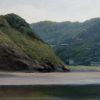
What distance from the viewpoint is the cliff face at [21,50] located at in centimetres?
7281

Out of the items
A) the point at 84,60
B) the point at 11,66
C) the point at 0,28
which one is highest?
the point at 0,28

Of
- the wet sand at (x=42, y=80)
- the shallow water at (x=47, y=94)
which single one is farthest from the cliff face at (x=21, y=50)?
the shallow water at (x=47, y=94)

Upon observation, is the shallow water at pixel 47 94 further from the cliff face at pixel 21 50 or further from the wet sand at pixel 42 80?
the cliff face at pixel 21 50

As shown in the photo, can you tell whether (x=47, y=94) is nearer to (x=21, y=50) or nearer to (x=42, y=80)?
(x=42, y=80)

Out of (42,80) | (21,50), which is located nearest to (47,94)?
(42,80)

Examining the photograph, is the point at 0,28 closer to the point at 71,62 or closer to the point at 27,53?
the point at 27,53

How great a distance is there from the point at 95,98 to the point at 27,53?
52990 millimetres

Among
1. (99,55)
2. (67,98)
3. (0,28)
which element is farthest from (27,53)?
(99,55)

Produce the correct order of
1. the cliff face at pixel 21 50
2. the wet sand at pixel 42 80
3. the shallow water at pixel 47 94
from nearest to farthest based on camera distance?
1. the shallow water at pixel 47 94
2. the wet sand at pixel 42 80
3. the cliff face at pixel 21 50

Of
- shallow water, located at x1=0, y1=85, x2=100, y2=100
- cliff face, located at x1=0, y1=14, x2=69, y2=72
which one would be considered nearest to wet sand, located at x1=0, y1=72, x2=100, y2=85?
cliff face, located at x1=0, y1=14, x2=69, y2=72

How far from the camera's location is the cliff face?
239ft

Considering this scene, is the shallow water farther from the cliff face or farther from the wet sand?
the cliff face

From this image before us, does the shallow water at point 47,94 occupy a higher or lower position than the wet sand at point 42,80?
higher

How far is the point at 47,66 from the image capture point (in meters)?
81.6
